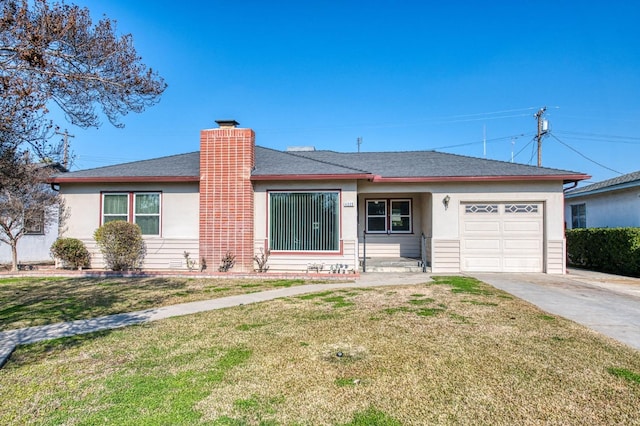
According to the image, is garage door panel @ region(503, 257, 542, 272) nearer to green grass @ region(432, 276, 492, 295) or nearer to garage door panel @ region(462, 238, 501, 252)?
garage door panel @ region(462, 238, 501, 252)

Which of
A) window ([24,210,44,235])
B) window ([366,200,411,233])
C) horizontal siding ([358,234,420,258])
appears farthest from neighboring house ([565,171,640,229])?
window ([24,210,44,235])

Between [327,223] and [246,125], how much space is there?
164 inches

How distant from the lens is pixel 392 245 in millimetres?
14242

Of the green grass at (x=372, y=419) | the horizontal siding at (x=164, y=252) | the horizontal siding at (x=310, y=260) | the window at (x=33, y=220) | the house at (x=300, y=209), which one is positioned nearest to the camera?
the green grass at (x=372, y=419)

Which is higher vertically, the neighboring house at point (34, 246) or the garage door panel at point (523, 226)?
the garage door panel at point (523, 226)

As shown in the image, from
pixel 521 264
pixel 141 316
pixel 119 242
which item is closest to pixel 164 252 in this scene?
pixel 119 242

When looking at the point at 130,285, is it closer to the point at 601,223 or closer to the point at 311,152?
the point at 311,152

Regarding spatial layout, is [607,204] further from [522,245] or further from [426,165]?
[426,165]

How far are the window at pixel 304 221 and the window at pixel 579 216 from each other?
12.5 metres

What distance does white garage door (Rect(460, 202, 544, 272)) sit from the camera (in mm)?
11945

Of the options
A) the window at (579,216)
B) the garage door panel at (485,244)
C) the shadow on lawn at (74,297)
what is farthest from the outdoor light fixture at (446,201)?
the window at (579,216)

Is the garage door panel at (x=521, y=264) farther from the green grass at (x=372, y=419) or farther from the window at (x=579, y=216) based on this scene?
the green grass at (x=372, y=419)

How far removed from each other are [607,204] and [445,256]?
844cm

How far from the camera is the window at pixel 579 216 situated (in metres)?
17.0
